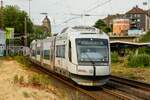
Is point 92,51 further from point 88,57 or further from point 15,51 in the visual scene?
point 15,51

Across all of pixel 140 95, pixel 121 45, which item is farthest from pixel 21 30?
pixel 140 95

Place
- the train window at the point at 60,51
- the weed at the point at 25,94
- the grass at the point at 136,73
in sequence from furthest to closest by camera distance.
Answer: the grass at the point at 136,73, the train window at the point at 60,51, the weed at the point at 25,94

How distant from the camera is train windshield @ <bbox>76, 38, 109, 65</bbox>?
25.7m

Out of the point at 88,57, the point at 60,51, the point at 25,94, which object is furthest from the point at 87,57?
the point at 25,94

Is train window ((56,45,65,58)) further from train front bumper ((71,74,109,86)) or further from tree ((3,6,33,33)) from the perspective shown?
tree ((3,6,33,33))

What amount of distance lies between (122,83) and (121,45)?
157 ft

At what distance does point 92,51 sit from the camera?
2605 cm

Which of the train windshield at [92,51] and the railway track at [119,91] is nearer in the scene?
the railway track at [119,91]

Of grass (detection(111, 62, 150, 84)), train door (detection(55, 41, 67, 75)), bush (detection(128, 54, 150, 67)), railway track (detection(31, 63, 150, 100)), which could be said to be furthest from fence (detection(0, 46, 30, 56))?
railway track (detection(31, 63, 150, 100))

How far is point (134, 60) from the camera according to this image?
5019 cm

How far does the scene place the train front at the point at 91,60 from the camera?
25359mm

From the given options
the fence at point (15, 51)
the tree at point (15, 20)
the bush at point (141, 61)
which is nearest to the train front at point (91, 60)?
the bush at point (141, 61)

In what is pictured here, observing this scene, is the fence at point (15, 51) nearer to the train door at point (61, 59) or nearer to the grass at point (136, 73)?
the grass at point (136, 73)

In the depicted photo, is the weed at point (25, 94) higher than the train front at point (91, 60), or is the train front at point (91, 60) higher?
the train front at point (91, 60)
